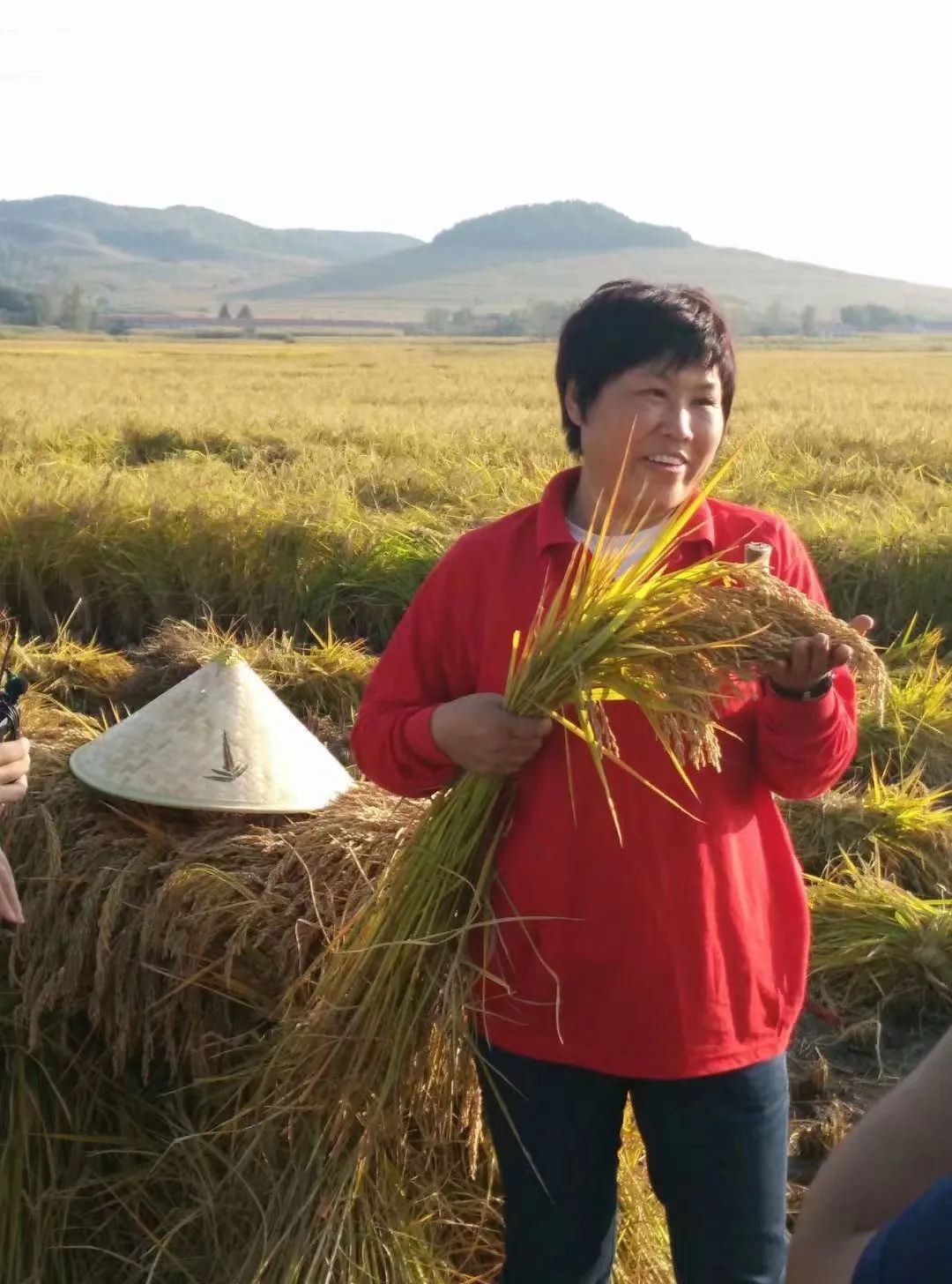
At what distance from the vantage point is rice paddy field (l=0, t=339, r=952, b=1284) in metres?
2.22

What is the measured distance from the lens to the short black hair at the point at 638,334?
171 centimetres

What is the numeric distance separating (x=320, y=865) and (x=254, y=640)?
2.59m

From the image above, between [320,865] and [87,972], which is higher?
[320,865]

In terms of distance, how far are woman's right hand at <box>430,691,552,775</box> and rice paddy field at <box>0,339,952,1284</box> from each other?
466 millimetres

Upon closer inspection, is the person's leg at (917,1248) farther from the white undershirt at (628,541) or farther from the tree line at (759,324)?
the tree line at (759,324)

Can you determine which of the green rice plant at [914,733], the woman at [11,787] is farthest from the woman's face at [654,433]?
the green rice plant at [914,733]

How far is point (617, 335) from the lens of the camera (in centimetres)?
173

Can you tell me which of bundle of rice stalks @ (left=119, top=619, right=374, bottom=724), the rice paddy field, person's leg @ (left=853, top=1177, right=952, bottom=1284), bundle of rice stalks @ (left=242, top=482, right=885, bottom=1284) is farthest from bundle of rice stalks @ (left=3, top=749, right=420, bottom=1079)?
person's leg @ (left=853, top=1177, right=952, bottom=1284)

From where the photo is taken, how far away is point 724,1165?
1.62 meters

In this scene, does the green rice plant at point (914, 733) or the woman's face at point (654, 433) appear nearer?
the woman's face at point (654, 433)

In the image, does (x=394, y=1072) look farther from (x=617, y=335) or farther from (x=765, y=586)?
(x=617, y=335)

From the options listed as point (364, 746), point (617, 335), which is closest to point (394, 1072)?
point (364, 746)

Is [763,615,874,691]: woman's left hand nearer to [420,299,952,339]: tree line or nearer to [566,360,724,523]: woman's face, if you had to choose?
[566,360,724,523]: woman's face

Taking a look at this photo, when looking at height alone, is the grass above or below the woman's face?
below
